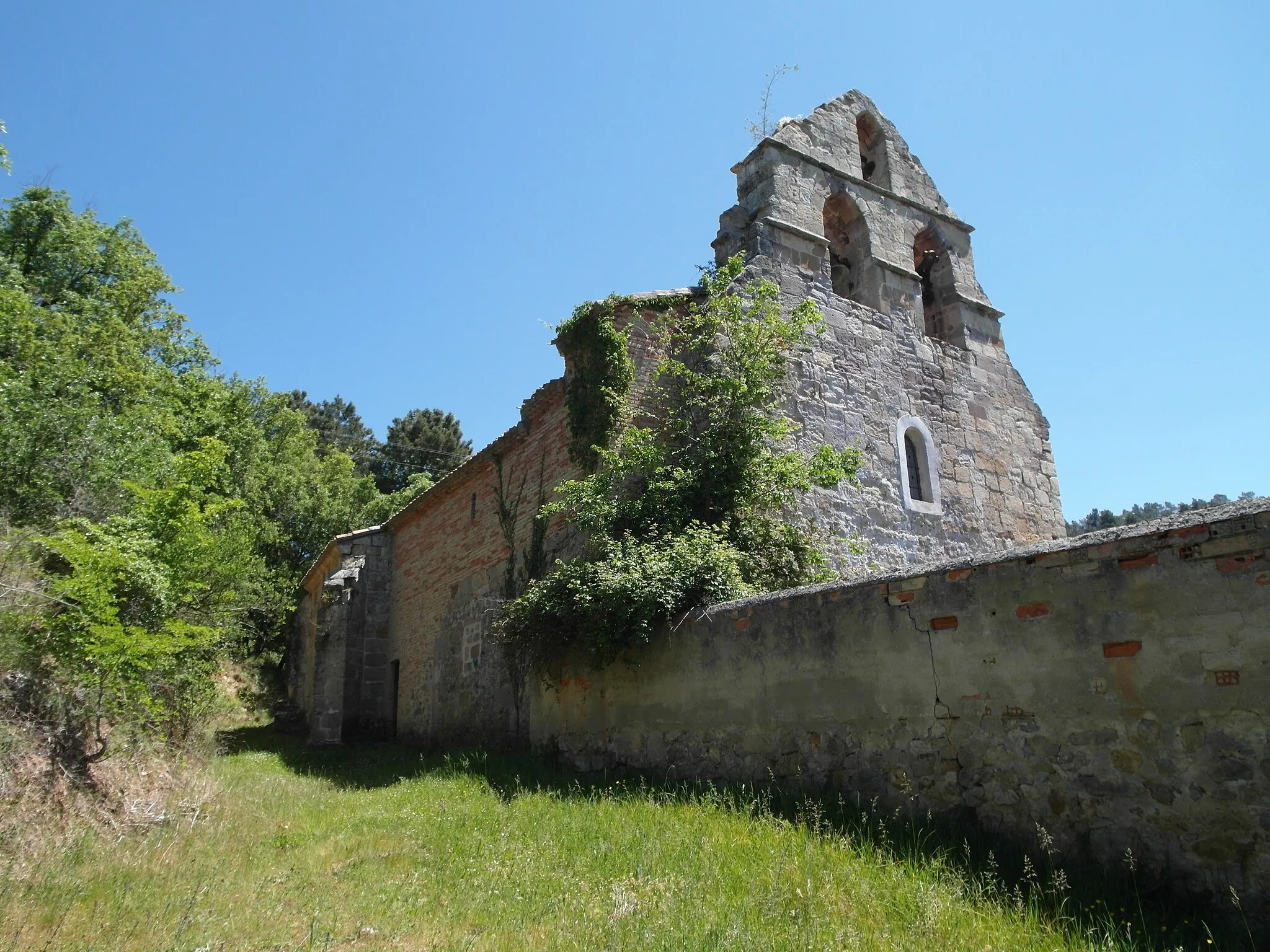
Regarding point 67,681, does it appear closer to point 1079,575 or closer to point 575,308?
point 575,308

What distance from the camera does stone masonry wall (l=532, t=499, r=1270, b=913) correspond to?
4121 millimetres

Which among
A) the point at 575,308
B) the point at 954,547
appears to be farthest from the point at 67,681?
the point at 954,547

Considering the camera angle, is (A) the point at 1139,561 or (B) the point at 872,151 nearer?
(A) the point at 1139,561

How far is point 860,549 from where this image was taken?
1074 centimetres

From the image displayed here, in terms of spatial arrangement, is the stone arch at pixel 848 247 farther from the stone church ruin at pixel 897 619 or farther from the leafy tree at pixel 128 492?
the leafy tree at pixel 128 492

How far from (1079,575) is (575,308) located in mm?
8018

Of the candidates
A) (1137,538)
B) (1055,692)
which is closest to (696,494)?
(1055,692)

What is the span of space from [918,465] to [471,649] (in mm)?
7837

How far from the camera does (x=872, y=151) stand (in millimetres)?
→ 14445

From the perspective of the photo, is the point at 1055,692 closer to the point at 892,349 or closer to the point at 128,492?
the point at 892,349

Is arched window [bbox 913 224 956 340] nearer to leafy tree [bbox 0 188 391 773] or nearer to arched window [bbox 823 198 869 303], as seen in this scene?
arched window [bbox 823 198 869 303]

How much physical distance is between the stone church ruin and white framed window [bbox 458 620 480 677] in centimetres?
6

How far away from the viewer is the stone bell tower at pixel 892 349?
11664 mm

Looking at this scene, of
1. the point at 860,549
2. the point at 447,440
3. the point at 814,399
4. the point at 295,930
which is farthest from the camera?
the point at 447,440
